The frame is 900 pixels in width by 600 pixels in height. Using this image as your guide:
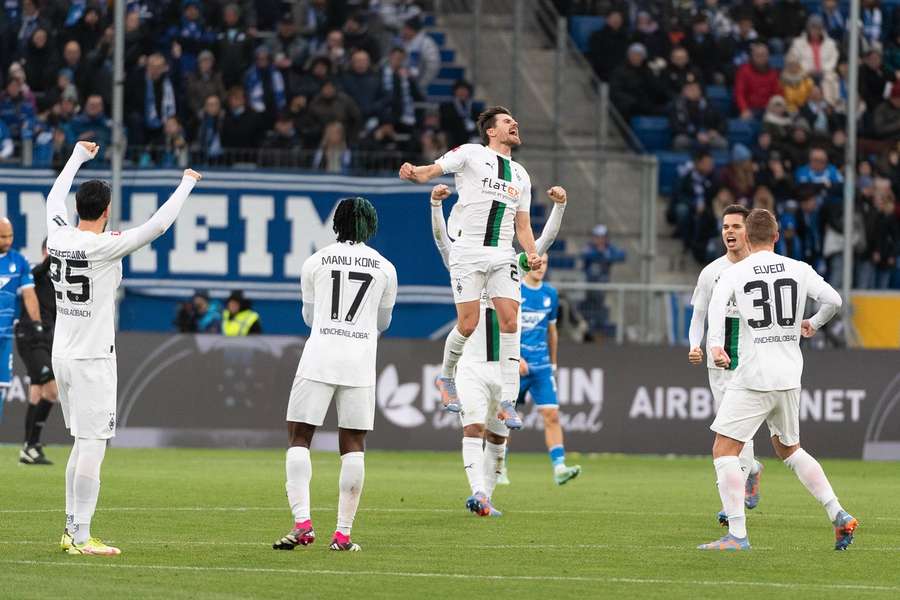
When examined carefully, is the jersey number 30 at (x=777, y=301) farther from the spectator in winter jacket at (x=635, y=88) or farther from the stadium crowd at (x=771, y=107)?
the spectator in winter jacket at (x=635, y=88)

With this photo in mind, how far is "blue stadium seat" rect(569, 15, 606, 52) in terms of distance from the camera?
32.8m

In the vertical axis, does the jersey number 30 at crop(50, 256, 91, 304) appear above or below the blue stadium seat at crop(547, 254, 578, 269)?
above

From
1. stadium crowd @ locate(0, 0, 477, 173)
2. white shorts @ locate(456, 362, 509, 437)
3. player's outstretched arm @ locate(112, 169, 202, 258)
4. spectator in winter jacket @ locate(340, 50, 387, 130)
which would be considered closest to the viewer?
player's outstretched arm @ locate(112, 169, 202, 258)

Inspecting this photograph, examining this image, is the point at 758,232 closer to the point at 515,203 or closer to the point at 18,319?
the point at 515,203

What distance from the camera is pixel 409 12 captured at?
30672 millimetres

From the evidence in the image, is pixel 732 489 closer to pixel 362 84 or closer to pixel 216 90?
pixel 216 90

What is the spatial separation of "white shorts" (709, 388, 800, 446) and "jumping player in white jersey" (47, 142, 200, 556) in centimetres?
396

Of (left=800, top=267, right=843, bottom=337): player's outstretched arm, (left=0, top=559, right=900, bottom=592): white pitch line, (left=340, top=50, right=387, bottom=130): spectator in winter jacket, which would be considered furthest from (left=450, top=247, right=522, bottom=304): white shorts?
(left=340, top=50, right=387, bottom=130): spectator in winter jacket

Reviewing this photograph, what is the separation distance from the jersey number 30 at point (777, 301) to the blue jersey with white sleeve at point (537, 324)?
24.8 ft

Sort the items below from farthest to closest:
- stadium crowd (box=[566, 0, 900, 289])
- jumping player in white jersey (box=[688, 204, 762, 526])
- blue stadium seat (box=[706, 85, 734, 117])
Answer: blue stadium seat (box=[706, 85, 734, 117]) → stadium crowd (box=[566, 0, 900, 289]) → jumping player in white jersey (box=[688, 204, 762, 526])

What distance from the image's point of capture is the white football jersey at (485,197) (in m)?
14.7

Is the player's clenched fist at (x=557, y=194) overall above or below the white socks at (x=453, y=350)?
above

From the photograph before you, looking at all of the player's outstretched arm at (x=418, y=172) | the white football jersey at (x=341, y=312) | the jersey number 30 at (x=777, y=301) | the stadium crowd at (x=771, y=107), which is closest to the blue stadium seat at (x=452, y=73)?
the stadium crowd at (x=771, y=107)

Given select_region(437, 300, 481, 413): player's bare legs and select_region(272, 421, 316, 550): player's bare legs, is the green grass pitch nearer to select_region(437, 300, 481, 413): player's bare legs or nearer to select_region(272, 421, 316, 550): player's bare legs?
select_region(272, 421, 316, 550): player's bare legs
